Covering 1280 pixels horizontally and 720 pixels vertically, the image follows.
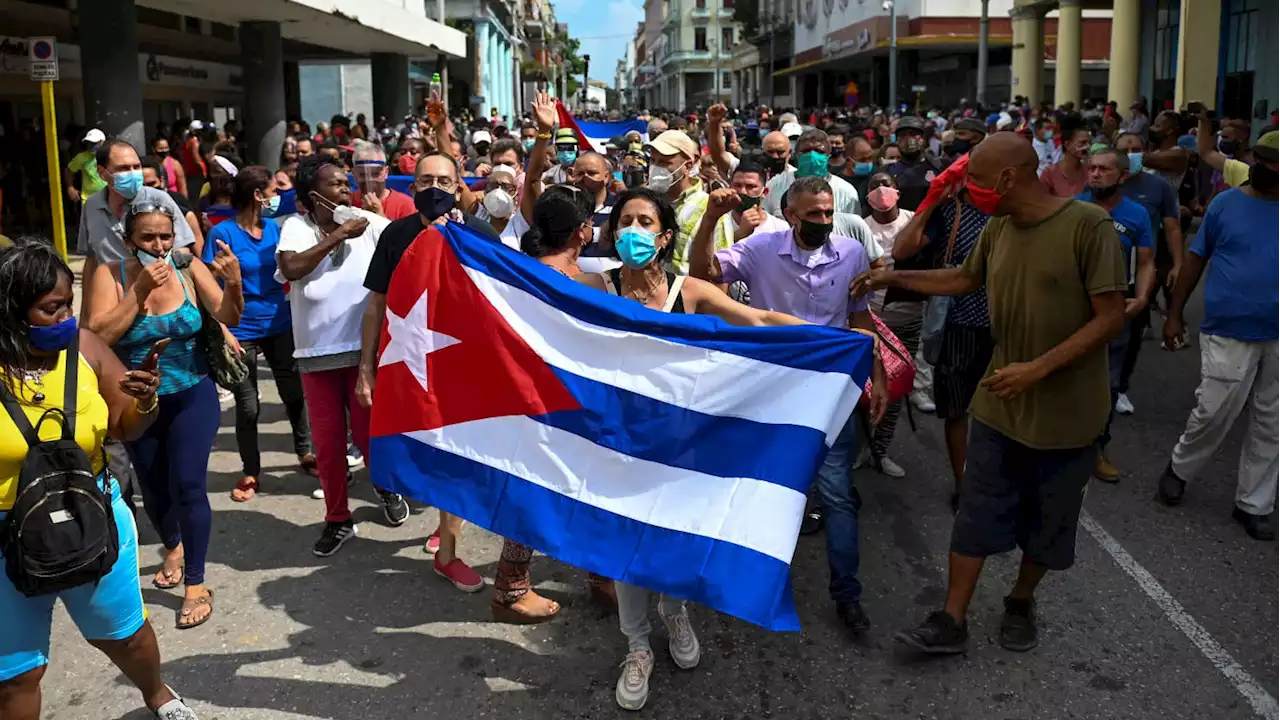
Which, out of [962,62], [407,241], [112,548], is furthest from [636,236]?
[962,62]

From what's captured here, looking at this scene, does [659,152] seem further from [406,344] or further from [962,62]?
[962,62]

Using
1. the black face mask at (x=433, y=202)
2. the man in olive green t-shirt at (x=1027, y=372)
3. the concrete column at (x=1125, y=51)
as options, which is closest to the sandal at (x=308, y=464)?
the black face mask at (x=433, y=202)

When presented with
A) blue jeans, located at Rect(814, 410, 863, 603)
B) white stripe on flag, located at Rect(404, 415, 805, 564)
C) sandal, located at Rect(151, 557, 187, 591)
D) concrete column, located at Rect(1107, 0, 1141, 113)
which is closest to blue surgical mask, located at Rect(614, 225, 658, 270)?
white stripe on flag, located at Rect(404, 415, 805, 564)

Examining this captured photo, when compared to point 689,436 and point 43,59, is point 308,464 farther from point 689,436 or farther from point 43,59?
point 43,59

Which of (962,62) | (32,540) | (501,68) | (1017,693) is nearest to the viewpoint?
(32,540)

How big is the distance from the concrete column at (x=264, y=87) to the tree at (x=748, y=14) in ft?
219

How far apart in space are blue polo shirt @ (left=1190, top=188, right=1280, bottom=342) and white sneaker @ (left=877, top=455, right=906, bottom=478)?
1.75 m

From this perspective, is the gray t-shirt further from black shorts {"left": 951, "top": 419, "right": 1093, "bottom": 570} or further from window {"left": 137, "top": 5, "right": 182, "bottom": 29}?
window {"left": 137, "top": 5, "right": 182, "bottom": 29}

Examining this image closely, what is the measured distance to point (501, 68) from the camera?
209ft

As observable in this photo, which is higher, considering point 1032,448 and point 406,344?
point 406,344

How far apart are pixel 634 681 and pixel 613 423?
89 cm

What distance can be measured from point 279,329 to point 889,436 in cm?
348

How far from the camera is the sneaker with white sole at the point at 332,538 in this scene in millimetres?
5512

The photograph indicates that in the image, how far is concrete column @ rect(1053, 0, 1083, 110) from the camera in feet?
101
